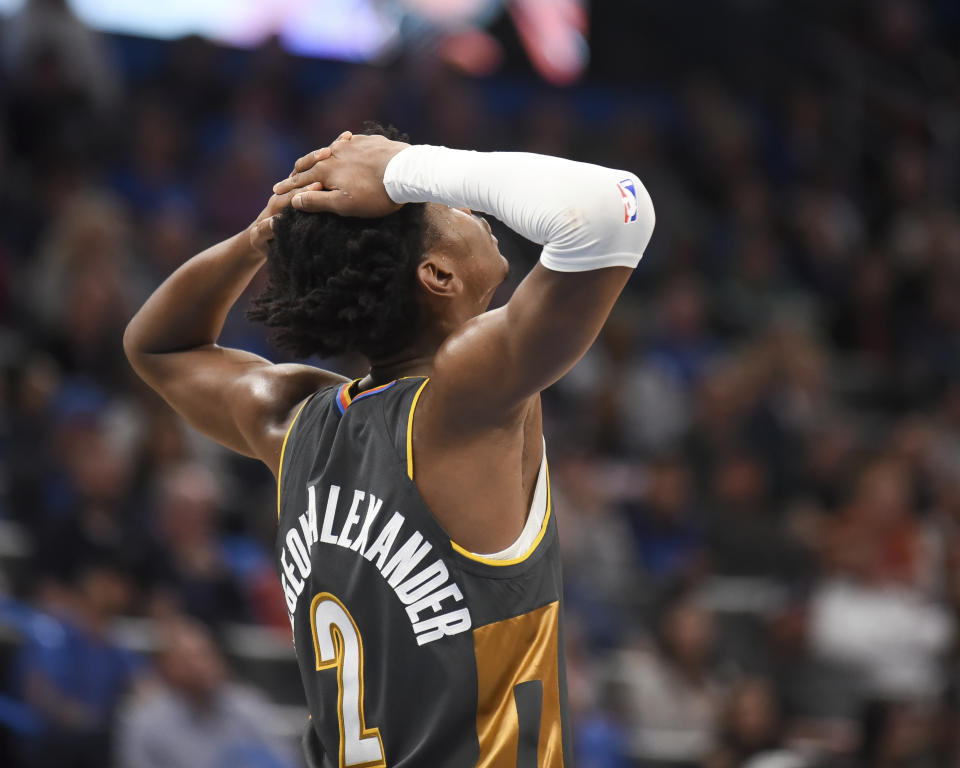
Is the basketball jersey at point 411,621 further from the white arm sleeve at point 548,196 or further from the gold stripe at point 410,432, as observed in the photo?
the white arm sleeve at point 548,196

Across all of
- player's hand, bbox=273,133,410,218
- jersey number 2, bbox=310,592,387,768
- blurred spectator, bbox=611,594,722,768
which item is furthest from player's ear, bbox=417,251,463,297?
blurred spectator, bbox=611,594,722,768

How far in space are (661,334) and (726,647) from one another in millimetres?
2700

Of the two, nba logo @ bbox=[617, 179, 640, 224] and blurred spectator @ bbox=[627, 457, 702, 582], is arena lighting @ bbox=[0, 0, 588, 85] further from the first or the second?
nba logo @ bbox=[617, 179, 640, 224]

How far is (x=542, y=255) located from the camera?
6.81ft

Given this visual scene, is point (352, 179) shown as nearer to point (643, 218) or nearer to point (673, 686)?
point (643, 218)

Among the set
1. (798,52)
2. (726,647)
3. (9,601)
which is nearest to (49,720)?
(9,601)

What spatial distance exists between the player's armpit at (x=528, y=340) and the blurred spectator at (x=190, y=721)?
3.90 meters

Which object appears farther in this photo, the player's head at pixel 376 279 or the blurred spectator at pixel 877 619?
the blurred spectator at pixel 877 619

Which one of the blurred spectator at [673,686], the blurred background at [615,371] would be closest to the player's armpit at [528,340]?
the blurred background at [615,371]

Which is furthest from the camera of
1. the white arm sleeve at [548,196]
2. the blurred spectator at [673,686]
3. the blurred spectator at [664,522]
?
the blurred spectator at [664,522]

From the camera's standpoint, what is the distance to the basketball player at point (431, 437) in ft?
6.75

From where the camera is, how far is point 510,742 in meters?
2.23

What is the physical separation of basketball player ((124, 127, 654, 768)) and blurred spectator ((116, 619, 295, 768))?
3352 mm

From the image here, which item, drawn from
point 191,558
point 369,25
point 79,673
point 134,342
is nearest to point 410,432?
point 134,342
